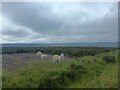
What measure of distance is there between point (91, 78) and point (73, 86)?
2.44m

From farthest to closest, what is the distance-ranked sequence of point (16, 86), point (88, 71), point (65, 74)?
point (88, 71), point (65, 74), point (16, 86)

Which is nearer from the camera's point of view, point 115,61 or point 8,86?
point 8,86

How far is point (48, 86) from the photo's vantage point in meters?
13.9

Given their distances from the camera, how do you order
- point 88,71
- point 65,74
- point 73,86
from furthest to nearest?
point 88,71 < point 65,74 < point 73,86

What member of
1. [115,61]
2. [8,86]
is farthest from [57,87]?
[115,61]

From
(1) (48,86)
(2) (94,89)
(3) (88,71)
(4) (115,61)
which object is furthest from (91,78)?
(4) (115,61)

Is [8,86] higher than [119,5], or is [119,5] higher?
[119,5]

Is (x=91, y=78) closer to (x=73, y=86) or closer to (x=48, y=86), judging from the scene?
(x=73, y=86)

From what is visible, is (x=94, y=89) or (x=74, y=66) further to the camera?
(x=74, y=66)

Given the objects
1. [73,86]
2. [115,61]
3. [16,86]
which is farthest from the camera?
[115,61]

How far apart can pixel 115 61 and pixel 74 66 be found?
8727mm

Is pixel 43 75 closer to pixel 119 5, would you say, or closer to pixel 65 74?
pixel 65 74

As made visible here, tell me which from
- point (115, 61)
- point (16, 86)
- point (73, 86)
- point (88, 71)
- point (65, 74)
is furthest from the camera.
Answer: point (115, 61)

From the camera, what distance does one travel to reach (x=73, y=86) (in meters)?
14.7
